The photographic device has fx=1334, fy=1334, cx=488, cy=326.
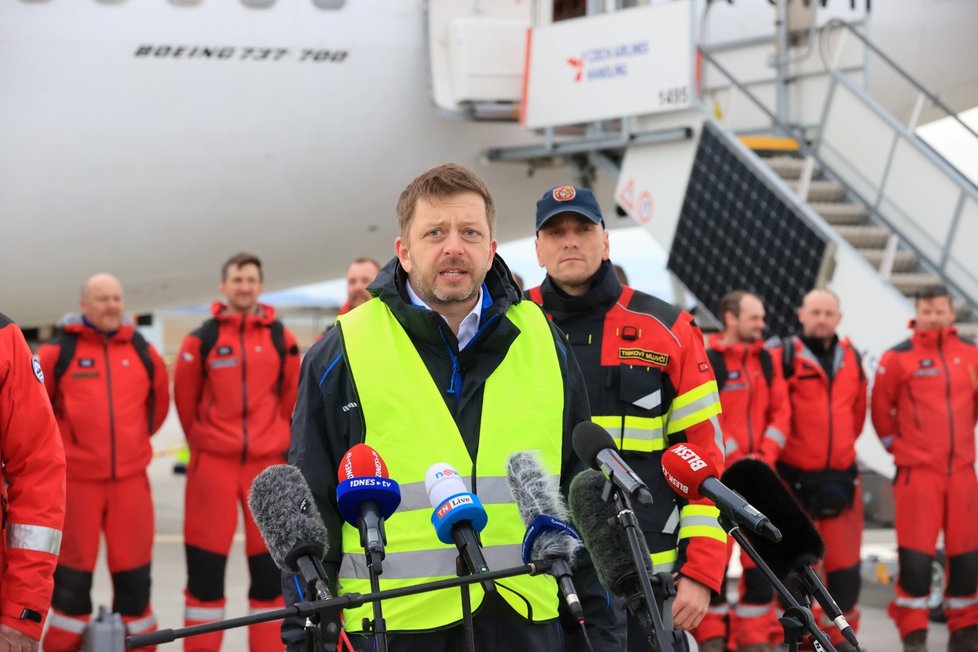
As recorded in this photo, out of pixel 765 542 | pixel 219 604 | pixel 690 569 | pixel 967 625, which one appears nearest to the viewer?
pixel 765 542

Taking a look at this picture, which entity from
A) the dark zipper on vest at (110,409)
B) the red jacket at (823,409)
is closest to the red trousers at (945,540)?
the red jacket at (823,409)

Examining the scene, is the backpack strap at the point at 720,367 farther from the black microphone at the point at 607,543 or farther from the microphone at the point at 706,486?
the black microphone at the point at 607,543

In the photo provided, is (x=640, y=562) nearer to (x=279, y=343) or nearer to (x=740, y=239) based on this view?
(x=279, y=343)

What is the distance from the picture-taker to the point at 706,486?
260 centimetres

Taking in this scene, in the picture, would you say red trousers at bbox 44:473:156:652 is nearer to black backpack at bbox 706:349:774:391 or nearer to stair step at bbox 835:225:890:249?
black backpack at bbox 706:349:774:391

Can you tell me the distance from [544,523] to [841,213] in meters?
7.86

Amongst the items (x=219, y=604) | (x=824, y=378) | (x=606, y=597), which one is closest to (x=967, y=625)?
(x=824, y=378)

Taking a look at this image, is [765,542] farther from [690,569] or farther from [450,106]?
[450,106]

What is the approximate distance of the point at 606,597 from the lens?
3268mm

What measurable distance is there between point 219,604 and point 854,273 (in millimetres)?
4595

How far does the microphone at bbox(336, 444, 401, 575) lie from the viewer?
2.28 metres

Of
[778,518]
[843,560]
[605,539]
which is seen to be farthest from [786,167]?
[605,539]

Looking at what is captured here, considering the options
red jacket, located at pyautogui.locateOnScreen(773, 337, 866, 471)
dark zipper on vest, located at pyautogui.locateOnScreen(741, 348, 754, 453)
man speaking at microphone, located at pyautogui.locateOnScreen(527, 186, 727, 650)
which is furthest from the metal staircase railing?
man speaking at microphone, located at pyautogui.locateOnScreen(527, 186, 727, 650)

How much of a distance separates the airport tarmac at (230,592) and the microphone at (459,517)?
187 inches
